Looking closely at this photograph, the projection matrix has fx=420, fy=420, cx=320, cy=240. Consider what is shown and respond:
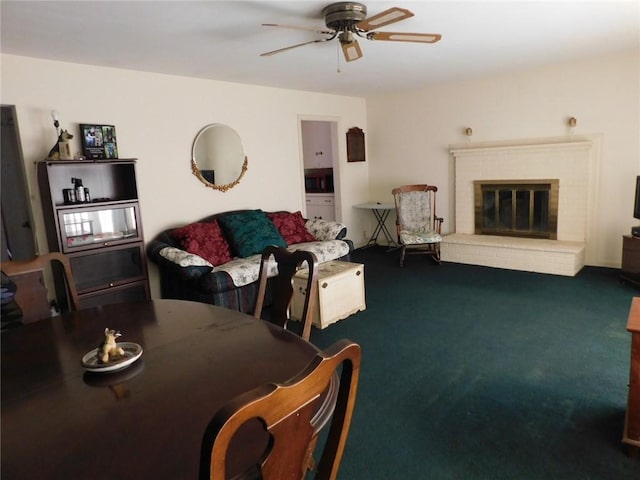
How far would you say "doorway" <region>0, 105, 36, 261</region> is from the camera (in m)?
3.39

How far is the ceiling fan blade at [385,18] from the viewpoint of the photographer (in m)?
2.25

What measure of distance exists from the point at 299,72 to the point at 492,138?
8.58 feet

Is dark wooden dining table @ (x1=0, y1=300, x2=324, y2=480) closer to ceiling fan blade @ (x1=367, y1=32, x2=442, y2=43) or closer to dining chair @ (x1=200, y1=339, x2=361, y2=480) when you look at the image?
dining chair @ (x1=200, y1=339, x2=361, y2=480)

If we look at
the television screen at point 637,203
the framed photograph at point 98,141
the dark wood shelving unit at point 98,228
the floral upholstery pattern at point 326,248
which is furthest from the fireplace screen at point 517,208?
the framed photograph at point 98,141

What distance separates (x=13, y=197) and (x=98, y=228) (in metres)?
0.82

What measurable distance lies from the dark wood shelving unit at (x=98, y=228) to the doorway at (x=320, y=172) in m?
3.20

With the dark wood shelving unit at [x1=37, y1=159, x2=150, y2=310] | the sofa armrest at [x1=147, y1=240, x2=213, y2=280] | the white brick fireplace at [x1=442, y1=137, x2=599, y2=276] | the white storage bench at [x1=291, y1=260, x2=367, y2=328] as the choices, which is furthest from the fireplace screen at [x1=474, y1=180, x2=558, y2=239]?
the dark wood shelving unit at [x1=37, y1=159, x2=150, y2=310]

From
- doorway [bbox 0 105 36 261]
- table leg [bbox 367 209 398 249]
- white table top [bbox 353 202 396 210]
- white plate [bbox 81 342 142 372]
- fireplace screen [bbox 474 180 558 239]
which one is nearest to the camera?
white plate [bbox 81 342 142 372]

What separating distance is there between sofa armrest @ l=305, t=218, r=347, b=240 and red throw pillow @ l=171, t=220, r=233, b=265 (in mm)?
1136

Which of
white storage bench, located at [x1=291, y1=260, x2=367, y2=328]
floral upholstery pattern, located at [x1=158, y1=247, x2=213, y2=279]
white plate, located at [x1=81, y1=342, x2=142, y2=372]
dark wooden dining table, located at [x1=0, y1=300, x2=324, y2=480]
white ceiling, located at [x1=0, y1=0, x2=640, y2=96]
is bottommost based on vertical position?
white storage bench, located at [x1=291, y1=260, x2=367, y2=328]

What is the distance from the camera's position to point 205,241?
13.3ft

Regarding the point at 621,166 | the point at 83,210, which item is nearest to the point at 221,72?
the point at 83,210

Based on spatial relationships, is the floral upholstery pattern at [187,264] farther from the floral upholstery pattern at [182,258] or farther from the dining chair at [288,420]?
the dining chair at [288,420]

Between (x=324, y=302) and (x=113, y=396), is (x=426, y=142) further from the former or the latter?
(x=113, y=396)
